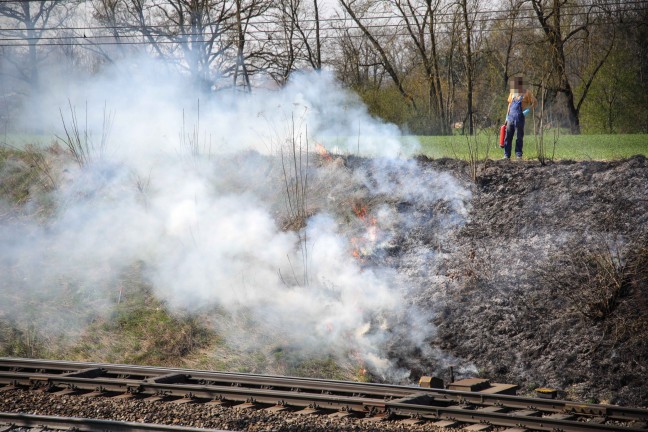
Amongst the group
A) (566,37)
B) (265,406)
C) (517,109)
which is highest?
(566,37)

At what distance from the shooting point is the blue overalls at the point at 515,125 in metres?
14.7

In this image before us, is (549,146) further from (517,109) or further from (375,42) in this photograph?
(375,42)

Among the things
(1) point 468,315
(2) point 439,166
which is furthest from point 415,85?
(1) point 468,315

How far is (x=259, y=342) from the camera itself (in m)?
11.9

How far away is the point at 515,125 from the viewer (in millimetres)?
14742

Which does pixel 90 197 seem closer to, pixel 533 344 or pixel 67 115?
pixel 67 115

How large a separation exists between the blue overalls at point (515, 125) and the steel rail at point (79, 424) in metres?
10.0

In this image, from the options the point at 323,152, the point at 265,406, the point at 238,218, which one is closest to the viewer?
the point at 265,406

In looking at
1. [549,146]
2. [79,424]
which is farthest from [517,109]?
[79,424]

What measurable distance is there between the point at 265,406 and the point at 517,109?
9082mm

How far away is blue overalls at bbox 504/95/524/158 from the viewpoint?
48.2ft

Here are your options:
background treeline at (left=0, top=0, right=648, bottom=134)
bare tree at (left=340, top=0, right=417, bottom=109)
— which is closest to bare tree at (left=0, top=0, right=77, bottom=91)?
background treeline at (left=0, top=0, right=648, bottom=134)

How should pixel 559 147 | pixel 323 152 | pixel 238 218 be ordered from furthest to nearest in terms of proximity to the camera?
pixel 559 147, pixel 323 152, pixel 238 218

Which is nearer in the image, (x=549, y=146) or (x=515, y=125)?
(x=515, y=125)
